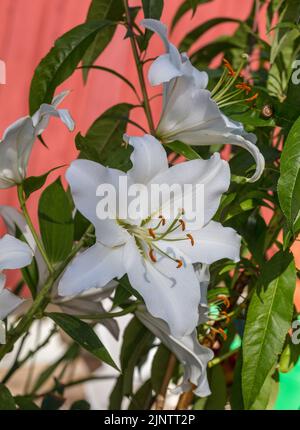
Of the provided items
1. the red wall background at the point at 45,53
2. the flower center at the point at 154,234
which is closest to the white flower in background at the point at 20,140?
the flower center at the point at 154,234

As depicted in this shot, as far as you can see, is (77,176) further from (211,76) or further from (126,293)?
(211,76)

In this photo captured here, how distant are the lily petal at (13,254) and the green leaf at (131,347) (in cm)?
38

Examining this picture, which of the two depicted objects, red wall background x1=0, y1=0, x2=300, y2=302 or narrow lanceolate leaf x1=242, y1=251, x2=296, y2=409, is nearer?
narrow lanceolate leaf x1=242, y1=251, x2=296, y2=409

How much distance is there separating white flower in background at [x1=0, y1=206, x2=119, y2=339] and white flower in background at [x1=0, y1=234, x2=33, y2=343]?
0.47ft

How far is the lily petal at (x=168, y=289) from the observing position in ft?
2.12

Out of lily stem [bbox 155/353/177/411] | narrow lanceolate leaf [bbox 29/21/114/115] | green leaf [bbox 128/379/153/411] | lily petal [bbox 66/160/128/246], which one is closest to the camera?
lily petal [bbox 66/160/128/246]

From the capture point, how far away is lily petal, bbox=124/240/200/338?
2.12ft

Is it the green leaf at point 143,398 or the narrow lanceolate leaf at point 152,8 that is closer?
the narrow lanceolate leaf at point 152,8

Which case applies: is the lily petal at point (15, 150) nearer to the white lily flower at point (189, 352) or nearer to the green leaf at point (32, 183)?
the green leaf at point (32, 183)

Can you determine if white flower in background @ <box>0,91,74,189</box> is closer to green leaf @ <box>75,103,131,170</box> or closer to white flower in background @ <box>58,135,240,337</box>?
white flower in background @ <box>58,135,240,337</box>

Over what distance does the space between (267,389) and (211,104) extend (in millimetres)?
412

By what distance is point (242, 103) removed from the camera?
2.63ft

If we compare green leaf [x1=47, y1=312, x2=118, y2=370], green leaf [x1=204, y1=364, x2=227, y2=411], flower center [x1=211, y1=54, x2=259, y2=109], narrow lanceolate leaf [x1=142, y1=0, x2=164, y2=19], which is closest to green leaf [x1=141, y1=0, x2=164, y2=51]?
narrow lanceolate leaf [x1=142, y1=0, x2=164, y2=19]
